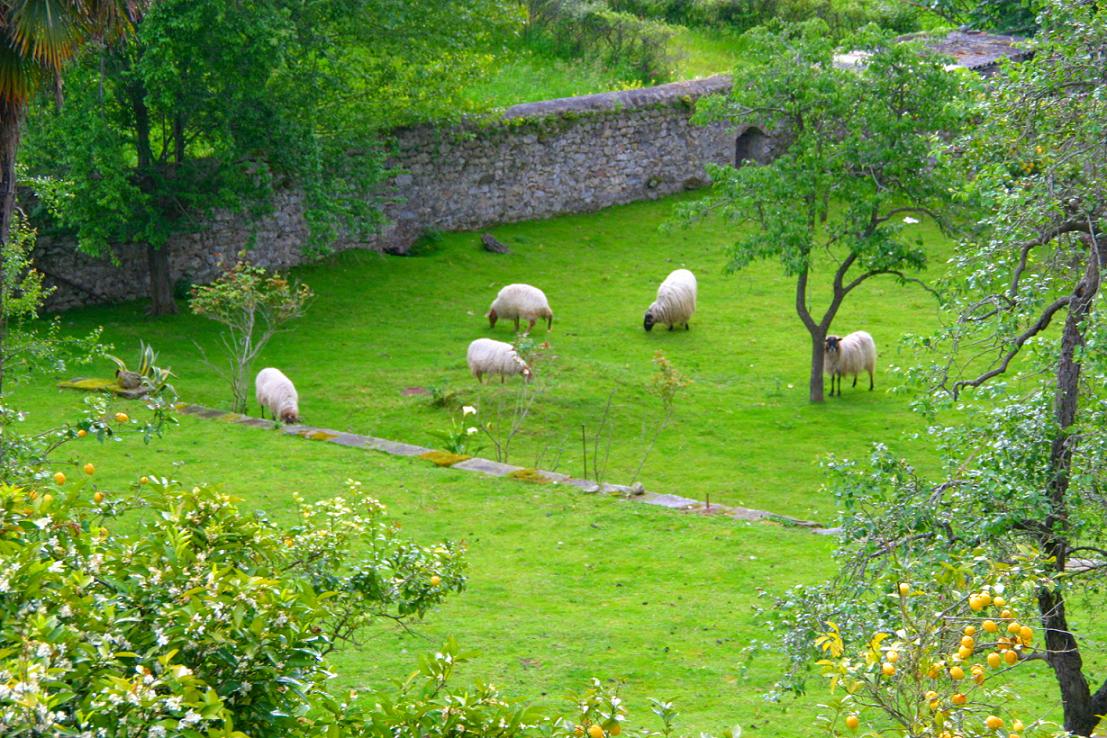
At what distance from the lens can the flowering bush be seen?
3.45 m

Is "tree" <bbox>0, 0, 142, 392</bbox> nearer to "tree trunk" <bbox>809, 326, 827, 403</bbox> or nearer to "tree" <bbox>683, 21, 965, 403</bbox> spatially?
"tree" <bbox>683, 21, 965, 403</bbox>

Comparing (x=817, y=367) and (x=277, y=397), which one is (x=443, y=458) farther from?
(x=817, y=367)

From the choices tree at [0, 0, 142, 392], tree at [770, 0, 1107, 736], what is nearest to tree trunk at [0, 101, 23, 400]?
tree at [0, 0, 142, 392]

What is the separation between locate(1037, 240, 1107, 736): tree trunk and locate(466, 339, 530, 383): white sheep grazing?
12.0 metres

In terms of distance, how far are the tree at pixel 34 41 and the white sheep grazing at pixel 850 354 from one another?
1219cm

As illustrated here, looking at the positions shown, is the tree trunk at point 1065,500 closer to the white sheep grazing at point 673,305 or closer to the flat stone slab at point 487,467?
Answer: the flat stone slab at point 487,467

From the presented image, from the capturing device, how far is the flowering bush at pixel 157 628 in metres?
3.45

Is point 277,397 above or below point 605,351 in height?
below

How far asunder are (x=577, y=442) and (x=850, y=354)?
16.9 feet

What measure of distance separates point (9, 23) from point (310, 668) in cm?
747

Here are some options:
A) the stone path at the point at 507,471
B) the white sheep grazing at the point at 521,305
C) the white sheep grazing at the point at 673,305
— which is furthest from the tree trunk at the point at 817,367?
the stone path at the point at 507,471

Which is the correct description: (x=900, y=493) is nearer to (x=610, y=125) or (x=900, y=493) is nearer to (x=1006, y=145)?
(x=1006, y=145)

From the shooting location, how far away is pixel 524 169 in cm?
2923

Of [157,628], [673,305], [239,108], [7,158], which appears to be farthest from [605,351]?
[157,628]
